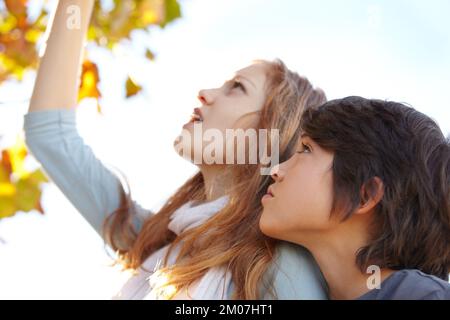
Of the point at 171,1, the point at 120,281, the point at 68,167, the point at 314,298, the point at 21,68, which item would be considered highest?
the point at 171,1

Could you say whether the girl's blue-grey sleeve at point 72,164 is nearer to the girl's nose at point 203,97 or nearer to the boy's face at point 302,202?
the girl's nose at point 203,97

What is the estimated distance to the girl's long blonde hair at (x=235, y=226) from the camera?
1.35 metres

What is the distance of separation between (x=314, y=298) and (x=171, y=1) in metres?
1.04

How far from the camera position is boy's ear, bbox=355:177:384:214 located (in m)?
1.31

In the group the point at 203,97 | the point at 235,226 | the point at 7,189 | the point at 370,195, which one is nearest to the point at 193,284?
the point at 235,226

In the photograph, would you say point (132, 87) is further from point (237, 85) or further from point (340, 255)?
point (340, 255)

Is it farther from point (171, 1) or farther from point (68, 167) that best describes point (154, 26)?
point (68, 167)

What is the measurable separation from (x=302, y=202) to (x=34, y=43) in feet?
3.71

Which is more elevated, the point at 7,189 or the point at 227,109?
the point at 227,109

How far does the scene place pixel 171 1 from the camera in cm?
203

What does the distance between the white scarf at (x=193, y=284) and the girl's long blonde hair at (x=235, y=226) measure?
0.7 inches

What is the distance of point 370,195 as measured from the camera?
4.33 feet

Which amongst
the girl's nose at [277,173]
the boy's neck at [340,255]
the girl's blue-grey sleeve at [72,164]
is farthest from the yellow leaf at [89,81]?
the boy's neck at [340,255]
